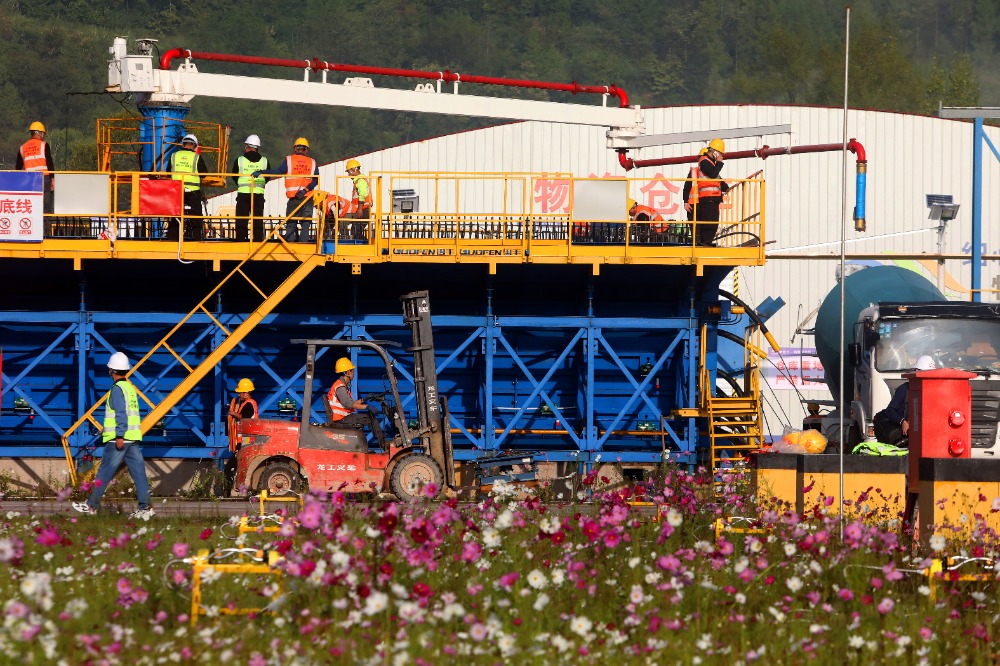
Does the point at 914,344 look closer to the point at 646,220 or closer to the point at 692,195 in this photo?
the point at 692,195

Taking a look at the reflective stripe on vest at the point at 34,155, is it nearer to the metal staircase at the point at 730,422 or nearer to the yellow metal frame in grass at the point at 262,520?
the yellow metal frame in grass at the point at 262,520

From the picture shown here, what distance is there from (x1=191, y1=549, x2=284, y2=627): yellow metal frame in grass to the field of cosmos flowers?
58 mm

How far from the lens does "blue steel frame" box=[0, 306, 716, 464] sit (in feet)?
69.1

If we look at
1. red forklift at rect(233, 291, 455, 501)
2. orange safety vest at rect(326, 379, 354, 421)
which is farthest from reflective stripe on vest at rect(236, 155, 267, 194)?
orange safety vest at rect(326, 379, 354, 421)

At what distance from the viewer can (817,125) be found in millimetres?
38844

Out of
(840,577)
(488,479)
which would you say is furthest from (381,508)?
(488,479)

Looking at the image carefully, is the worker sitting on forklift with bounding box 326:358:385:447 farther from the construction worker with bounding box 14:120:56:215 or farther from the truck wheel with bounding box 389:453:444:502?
the construction worker with bounding box 14:120:56:215

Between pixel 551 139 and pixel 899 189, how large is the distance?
9.48 m

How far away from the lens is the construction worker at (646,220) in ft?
69.9

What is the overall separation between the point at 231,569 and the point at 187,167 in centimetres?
1248

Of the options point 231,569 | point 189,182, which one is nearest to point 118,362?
point 189,182

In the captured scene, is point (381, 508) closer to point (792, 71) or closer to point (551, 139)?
point (551, 139)

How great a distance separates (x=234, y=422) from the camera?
64.8 ft

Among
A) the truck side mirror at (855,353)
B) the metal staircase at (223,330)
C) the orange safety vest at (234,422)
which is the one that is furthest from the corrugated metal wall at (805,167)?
the orange safety vest at (234,422)
